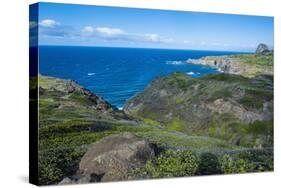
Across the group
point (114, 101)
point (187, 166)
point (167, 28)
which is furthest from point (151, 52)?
point (187, 166)

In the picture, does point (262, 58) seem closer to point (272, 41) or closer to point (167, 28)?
point (272, 41)

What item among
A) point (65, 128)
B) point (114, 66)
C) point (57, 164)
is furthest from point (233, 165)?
point (57, 164)

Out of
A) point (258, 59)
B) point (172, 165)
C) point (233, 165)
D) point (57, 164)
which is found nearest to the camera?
point (57, 164)

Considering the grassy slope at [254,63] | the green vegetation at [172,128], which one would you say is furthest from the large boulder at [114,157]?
the grassy slope at [254,63]

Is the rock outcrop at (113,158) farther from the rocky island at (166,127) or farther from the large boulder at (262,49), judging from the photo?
the large boulder at (262,49)

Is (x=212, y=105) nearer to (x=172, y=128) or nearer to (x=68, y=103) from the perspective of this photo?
(x=172, y=128)
